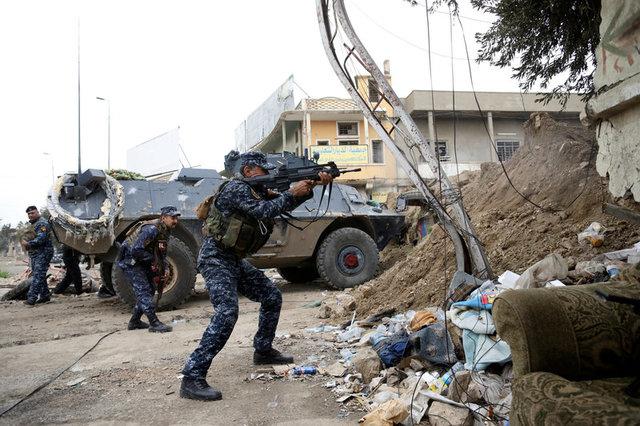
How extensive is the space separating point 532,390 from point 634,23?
2.75 m

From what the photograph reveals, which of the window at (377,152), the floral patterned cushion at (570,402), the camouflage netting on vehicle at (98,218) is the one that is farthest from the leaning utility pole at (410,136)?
the window at (377,152)

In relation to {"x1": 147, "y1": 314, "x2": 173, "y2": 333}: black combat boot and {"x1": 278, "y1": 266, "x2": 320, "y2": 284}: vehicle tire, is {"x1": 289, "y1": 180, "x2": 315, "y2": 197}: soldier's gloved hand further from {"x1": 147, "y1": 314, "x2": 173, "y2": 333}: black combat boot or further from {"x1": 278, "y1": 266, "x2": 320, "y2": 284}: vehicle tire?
{"x1": 278, "y1": 266, "x2": 320, "y2": 284}: vehicle tire

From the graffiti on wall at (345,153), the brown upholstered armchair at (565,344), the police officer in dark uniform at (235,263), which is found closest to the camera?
the brown upholstered armchair at (565,344)

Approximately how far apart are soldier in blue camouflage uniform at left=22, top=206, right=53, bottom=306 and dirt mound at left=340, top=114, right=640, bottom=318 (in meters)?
5.61

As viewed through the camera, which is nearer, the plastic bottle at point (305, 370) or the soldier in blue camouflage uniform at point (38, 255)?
the plastic bottle at point (305, 370)

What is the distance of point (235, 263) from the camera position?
323 centimetres

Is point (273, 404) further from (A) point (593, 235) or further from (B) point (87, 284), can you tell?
(B) point (87, 284)

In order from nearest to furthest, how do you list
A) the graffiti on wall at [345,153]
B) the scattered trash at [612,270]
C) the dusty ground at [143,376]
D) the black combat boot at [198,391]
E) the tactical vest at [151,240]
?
1. the dusty ground at [143,376]
2. the black combat boot at [198,391]
3. the scattered trash at [612,270]
4. the tactical vest at [151,240]
5. the graffiti on wall at [345,153]

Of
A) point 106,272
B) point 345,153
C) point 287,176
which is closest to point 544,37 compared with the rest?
point 287,176

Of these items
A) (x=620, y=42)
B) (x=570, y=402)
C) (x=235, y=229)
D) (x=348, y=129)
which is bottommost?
(x=570, y=402)

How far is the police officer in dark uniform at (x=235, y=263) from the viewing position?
2859 mm

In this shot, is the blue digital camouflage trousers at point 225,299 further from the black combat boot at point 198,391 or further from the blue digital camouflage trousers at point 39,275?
the blue digital camouflage trousers at point 39,275

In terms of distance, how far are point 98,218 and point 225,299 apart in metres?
3.89

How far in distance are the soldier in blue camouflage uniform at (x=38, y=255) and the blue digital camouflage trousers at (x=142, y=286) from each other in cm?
358
